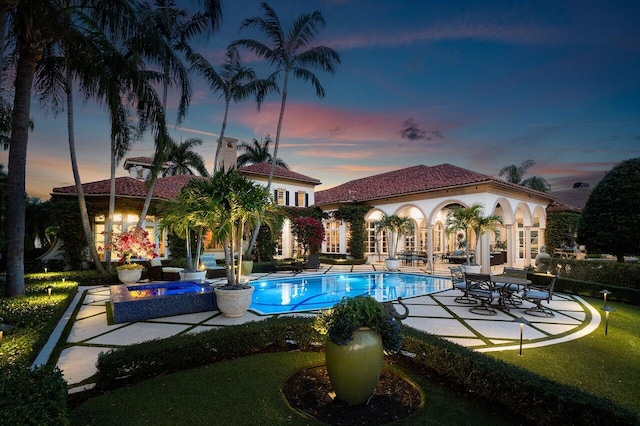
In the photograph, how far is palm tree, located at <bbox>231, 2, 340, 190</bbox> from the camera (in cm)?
1503

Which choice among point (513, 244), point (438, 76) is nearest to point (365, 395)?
point (438, 76)

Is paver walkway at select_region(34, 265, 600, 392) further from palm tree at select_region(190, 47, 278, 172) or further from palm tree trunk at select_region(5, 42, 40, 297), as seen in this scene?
palm tree at select_region(190, 47, 278, 172)

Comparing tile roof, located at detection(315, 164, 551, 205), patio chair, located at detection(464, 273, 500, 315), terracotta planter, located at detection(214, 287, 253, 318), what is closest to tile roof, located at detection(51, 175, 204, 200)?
terracotta planter, located at detection(214, 287, 253, 318)

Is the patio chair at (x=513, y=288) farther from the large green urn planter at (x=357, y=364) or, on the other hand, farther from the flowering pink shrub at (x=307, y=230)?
the flowering pink shrub at (x=307, y=230)

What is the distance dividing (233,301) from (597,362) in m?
6.83

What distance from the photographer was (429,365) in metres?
4.25

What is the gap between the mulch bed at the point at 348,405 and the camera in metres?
3.21

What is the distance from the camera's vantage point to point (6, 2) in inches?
236

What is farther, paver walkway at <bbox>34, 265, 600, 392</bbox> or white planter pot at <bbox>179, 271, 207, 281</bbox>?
white planter pot at <bbox>179, 271, 207, 281</bbox>

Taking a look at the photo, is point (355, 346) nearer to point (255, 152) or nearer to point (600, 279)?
point (600, 279)

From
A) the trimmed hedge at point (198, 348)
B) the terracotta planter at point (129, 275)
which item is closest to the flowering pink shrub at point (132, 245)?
the terracotta planter at point (129, 275)

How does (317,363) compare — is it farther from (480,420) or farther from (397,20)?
(397,20)

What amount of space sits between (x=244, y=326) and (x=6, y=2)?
7.84 m

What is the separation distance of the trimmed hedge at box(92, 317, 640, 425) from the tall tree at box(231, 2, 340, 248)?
33.8ft
